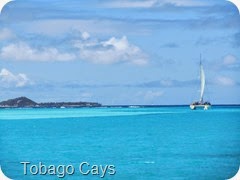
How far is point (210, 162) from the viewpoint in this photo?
7.55 meters

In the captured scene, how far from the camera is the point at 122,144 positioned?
25.5ft

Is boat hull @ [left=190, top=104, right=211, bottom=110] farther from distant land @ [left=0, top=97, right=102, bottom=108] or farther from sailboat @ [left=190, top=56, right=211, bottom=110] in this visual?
distant land @ [left=0, top=97, right=102, bottom=108]

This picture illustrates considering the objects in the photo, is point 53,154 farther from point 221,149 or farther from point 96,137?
point 221,149

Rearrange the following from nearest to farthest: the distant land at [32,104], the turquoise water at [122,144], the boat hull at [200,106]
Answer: the turquoise water at [122,144] → the distant land at [32,104] → the boat hull at [200,106]

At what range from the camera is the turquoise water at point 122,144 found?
24.0 feet

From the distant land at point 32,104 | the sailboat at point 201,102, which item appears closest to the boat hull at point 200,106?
the sailboat at point 201,102

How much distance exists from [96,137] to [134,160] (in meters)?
0.56

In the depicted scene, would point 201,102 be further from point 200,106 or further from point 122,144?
point 122,144

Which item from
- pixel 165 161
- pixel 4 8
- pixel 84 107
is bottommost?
pixel 165 161

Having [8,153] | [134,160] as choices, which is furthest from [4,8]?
[134,160]

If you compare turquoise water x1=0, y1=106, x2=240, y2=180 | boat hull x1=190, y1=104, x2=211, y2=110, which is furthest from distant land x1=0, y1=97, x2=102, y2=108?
boat hull x1=190, y1=104, x2=211, y2=110

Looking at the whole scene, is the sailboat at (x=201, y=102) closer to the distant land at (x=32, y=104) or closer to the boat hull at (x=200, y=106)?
the boat hull at (x=200, y=106)

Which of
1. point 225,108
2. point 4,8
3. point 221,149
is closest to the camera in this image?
point 4,8

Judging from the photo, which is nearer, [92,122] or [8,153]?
[8,153]
